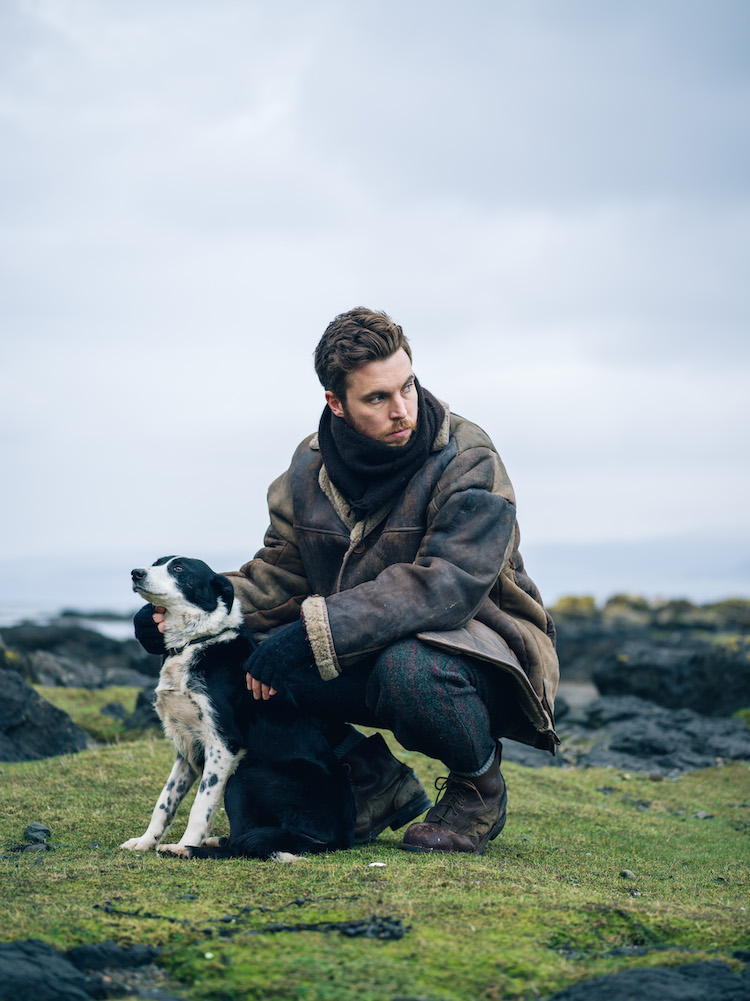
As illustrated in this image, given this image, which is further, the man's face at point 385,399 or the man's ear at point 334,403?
the man's ear at point 334,403

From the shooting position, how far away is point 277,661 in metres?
4.70

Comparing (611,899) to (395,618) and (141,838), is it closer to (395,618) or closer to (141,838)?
(395,618)

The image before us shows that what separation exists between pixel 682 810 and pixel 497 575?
13.3ft

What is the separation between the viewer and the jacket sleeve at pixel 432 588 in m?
4.72

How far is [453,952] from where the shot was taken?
300cm

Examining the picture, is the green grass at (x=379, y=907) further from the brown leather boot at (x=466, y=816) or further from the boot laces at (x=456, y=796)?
the boot laces at (x=456, y=796)

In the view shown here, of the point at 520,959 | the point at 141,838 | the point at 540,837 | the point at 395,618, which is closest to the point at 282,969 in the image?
the point at 520,959

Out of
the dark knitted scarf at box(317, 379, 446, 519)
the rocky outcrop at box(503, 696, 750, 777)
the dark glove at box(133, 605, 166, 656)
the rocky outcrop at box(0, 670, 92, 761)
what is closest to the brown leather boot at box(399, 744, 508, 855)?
the dark knitted scarf at box(317, 379, 446, 519)

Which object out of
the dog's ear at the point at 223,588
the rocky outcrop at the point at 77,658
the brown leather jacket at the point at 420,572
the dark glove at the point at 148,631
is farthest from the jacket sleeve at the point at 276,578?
the rocky outcrop at the point at 77,658

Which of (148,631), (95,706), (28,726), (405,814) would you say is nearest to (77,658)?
(95,706)

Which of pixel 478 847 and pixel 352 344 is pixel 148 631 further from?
pixel 478 847

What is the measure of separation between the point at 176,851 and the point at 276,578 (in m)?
1.69

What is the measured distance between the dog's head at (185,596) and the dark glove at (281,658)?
0.68 metres

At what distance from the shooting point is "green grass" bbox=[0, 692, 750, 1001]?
2.86 meters
